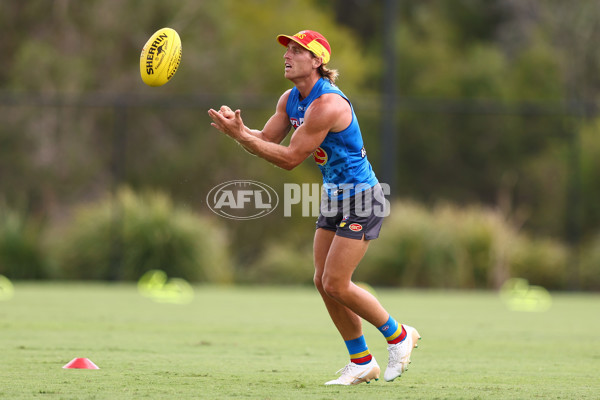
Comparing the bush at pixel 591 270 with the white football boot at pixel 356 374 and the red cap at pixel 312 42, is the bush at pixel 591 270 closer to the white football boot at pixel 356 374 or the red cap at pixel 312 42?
the white football boot at pixel 356 374

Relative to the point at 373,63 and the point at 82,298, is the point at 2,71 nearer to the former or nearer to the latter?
the point at 373,63

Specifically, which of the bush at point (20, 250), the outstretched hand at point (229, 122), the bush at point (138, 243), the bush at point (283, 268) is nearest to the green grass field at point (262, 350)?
the outstretched hand at point (229, 122)

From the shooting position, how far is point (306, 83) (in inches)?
259

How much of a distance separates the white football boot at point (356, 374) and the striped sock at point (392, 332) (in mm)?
216

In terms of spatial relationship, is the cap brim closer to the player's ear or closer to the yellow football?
the player's ear

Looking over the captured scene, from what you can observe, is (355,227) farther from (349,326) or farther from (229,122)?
(229,122)

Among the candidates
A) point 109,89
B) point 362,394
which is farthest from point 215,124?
point 109,89

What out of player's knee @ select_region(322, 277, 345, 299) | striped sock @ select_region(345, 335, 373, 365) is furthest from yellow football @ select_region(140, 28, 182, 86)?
striped sock @ select_region(345, 335, 373, 365)

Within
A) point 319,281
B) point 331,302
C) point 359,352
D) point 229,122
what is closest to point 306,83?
point 229,122

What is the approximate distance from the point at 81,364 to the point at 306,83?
2.54 metres

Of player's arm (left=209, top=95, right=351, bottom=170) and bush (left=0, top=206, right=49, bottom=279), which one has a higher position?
player's arm (left=209, top=95, right=351, bottom=170)

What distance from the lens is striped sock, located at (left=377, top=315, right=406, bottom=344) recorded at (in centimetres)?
666

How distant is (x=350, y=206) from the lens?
658 centimetres

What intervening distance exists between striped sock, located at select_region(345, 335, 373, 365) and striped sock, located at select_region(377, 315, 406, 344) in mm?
162
